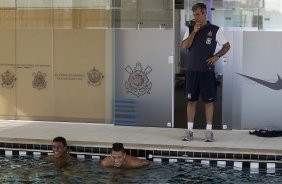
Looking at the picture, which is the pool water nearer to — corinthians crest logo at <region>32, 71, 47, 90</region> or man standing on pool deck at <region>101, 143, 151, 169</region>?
man standing on pool deck at <region>101, 143, 151, 169</region>

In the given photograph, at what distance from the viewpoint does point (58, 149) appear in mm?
7742

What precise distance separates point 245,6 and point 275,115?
1714 millimetres

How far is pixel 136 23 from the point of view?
9.64 metres

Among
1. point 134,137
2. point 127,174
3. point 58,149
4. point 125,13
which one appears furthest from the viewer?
point 125,13

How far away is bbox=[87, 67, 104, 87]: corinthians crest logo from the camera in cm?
995

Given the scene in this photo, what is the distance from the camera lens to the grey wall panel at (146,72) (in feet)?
31.4

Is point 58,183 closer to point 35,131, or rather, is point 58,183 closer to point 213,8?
point 35,131

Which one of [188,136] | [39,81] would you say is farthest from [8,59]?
[188,136]

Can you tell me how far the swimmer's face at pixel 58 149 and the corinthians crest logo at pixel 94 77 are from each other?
2.32m

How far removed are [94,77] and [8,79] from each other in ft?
5.03

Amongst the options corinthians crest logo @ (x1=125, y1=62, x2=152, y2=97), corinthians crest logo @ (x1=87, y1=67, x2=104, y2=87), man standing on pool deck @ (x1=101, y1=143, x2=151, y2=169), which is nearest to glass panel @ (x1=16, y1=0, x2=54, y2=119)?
corinthians crest logo @ (x1=87, y1=67, x2=104, y2=87)

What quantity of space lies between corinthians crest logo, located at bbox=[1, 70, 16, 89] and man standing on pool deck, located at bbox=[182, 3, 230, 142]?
3.47 metres

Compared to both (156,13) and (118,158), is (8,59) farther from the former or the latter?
(118,158)

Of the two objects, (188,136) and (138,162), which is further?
(188,136)
